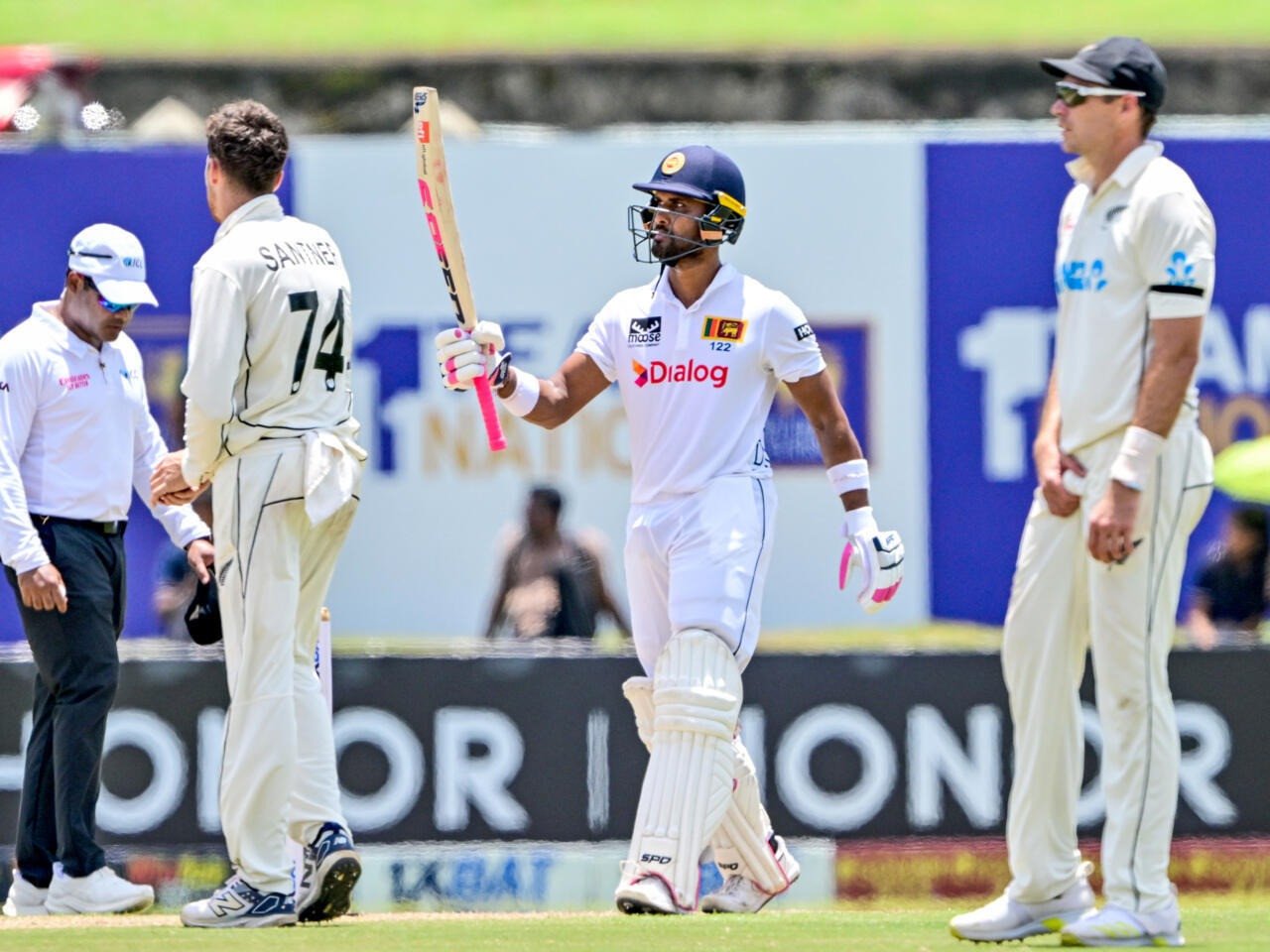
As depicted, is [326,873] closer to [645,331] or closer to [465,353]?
[465,353]

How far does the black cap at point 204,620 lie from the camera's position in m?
6.51

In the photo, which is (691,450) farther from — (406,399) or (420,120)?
(406,399)

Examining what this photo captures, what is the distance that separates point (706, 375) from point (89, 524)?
2090 mm

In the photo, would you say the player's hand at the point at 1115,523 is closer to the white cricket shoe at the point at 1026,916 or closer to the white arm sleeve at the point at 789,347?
the white cricket shoe at the point at 1026,916

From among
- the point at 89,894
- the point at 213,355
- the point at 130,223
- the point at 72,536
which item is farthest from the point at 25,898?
the point at 130,223

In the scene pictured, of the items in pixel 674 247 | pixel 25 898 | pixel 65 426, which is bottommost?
pixel 25 898

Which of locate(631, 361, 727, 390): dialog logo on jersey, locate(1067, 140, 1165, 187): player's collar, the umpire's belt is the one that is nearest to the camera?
locate(1067, 140, 1165, 187): player's collar

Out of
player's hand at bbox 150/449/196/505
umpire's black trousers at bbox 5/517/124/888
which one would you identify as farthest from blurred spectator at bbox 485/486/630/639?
player's hand at bbox 150/449/196/505

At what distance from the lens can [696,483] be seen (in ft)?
20.6

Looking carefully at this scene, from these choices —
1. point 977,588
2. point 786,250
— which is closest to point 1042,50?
point 786,250

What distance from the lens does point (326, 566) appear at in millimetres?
6207

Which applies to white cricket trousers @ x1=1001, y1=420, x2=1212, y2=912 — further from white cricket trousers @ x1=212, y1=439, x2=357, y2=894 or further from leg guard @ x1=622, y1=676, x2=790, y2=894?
white cricket trousers @ x1=212, y1=439, x2=357, y2=894

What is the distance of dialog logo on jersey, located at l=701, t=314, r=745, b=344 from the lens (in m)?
6.32

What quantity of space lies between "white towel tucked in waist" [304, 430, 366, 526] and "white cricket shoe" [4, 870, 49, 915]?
70.7 inches
